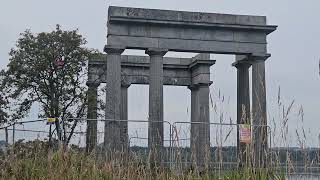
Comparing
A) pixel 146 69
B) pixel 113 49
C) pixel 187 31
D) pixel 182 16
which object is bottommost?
pixel 113 49

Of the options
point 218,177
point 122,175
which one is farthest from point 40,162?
point 218,177

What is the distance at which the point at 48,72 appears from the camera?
3000 centimetres

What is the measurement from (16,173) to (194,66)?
88.3 ft

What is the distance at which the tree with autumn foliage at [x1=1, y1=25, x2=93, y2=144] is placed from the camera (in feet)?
97.3

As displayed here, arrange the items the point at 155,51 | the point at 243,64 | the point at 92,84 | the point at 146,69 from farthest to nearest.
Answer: the point at 146,69 < the point at 92,84 < the point at 243,64 < the point at 155,51

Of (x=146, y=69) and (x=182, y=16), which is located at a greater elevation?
(x=182, y=16)

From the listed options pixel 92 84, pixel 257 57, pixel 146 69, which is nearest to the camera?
pixel 257 57

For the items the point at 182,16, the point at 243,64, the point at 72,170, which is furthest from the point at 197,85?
the point at 72,170

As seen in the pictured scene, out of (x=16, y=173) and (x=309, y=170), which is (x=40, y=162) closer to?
(x=16, y=173)

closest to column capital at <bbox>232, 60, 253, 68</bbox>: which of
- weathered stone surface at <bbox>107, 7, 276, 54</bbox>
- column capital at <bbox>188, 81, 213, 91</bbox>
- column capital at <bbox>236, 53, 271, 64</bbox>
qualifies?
column capital at <bbox>236, 53, 271, 64</bbox>

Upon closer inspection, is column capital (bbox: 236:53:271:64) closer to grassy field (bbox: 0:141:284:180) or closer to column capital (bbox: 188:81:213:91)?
column capital (bbox: 188:81:213:91)

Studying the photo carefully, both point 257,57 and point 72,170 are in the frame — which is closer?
point 72,170

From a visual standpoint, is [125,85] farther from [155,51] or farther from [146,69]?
[155,51]

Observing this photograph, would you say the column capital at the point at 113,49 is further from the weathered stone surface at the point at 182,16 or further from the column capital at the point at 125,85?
the column capital at the point at 125,85
